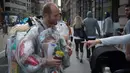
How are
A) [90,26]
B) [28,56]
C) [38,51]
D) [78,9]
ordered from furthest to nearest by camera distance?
1. [78,9]
2. [90,26]
3. [38,51]
4. [28,56]

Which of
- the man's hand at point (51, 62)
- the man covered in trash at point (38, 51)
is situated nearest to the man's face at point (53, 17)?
the man covered in trash at point (38, 51)

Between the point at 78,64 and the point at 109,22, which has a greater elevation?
the point at 109,22

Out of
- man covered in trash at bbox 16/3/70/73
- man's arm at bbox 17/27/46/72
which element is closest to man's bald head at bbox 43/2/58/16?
man covered in trash at bbox 16/3/70/73

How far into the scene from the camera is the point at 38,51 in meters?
2.82

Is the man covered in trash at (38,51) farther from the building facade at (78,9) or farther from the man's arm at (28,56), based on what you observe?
the building facade at (78,9)

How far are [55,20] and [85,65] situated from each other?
7772 millimetres

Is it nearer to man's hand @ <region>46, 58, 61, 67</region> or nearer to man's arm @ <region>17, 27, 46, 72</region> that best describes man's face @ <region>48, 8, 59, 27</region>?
man's arm @ <region>17, 27, 46, 72</region>

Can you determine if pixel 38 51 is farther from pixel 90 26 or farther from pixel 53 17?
pixel 90 26

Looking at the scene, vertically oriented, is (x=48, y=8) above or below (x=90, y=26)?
above

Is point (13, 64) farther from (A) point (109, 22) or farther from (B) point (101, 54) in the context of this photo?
(A) point (109, 22)

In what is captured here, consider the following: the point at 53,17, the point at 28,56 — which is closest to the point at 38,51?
the point at 28,56

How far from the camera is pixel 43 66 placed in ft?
9.02

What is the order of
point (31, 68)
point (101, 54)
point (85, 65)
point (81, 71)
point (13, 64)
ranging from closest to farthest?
point (31, 68)
point (13, 64)
point (101, 54)
point (81, 71)
point (85, 65)

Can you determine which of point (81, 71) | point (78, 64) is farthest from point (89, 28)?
point (81, 71)
